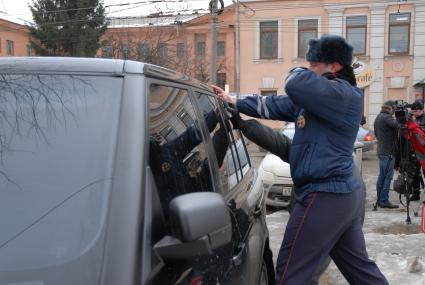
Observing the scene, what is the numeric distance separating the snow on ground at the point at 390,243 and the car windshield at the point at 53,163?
3.33m

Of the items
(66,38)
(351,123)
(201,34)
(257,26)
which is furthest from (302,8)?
(351,123)

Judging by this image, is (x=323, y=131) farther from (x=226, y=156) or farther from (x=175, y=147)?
(x=175, y=147)

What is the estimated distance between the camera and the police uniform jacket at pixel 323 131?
2473mm

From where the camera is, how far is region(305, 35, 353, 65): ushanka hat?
268 centimetres

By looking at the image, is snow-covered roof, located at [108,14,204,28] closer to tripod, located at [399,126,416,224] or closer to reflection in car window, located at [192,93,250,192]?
tripod, located at [399,126,416,224]

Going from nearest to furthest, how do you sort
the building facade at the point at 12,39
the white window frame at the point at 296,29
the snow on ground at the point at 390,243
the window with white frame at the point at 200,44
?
1. the snow on ground at the point at 390,243
2. the white window frame at the point at 296,29
3. the window with white frame at the point at 200,44
4. the building facade at the point at 12,39

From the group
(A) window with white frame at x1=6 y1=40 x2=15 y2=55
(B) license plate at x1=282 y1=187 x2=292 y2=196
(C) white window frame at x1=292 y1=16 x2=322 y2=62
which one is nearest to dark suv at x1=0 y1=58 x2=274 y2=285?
(B) license plate at x1=282 y1=187 x2=292 y2=196

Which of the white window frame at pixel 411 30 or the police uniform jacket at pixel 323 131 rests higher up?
the white window frame at pixel 411 30

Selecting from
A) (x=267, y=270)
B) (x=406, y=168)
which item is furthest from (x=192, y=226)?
(x=406, y=168)

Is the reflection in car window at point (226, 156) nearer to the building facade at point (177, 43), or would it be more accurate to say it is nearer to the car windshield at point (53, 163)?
the car windshield at point (53, 163)

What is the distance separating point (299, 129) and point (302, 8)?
82.8 ft

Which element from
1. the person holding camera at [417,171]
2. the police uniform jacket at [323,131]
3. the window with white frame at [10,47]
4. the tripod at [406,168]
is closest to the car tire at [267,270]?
the police uniform jacket at [323,131]

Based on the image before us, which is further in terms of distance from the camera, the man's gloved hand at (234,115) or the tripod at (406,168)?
the tripod at (406,168)

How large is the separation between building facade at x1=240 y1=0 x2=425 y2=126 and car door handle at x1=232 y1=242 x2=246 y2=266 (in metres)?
23.1
